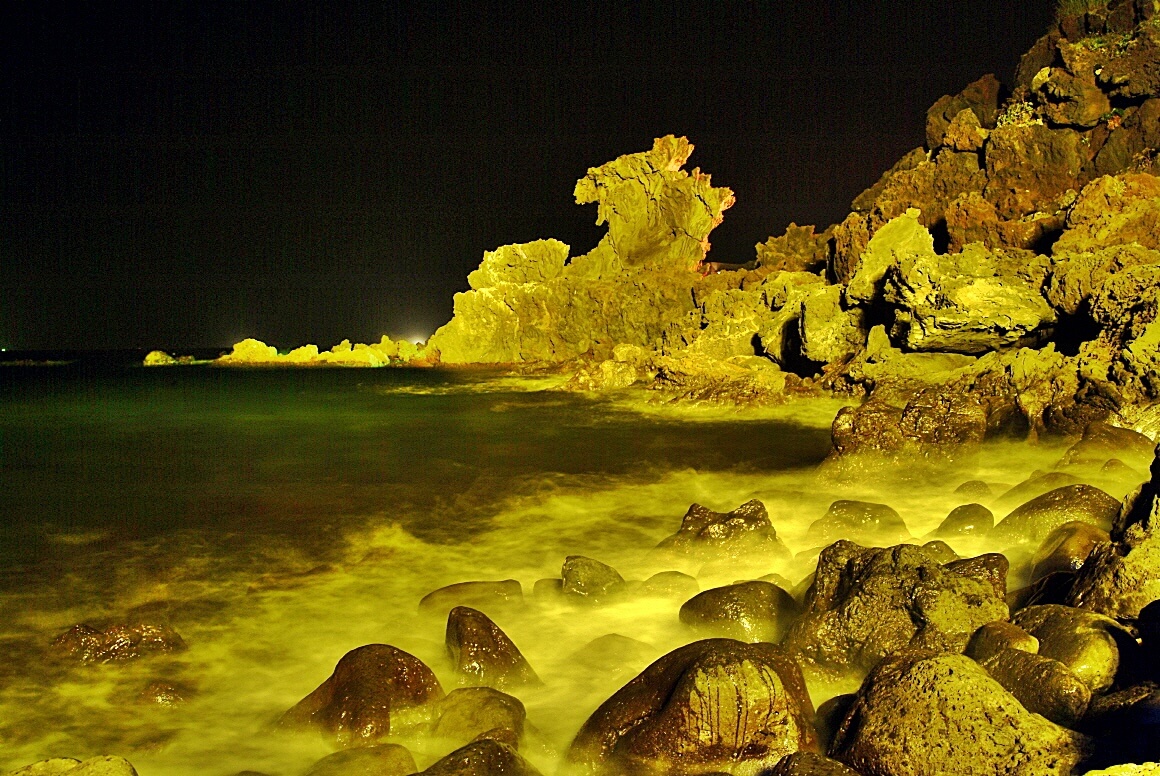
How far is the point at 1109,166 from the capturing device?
18891 mm

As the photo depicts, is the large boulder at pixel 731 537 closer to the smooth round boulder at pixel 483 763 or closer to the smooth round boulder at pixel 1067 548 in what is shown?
the smooth round boulder at pixel 1067 548

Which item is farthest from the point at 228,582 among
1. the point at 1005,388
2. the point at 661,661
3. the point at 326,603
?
the point at 1005,388

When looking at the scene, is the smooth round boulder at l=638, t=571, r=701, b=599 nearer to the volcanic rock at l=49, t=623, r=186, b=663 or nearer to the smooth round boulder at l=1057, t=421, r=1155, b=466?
the volcanic rock at l=49, t=623, r=186, b=663

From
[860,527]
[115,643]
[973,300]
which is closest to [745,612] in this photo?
[860,527]

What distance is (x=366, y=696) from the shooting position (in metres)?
4.13

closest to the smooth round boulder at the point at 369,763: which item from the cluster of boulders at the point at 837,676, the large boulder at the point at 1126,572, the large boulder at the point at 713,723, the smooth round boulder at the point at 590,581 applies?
the cluster of boulders at the point at 837,676

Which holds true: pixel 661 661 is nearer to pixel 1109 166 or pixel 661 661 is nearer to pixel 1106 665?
pixel 1106 665

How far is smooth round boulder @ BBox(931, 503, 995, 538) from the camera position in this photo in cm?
662

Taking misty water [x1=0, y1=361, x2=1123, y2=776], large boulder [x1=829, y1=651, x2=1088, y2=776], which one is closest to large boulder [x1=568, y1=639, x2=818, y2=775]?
large boulder [x1=829, y1=651, x2=1088, y2=776]

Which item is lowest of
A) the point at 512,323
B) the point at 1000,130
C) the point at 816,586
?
the point at 816,586

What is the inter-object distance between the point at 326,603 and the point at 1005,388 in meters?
11.6

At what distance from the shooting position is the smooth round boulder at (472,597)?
6.03 meters

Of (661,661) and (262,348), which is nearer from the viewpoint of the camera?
(661,661)

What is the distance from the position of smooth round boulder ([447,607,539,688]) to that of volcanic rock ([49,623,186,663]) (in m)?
2.19
